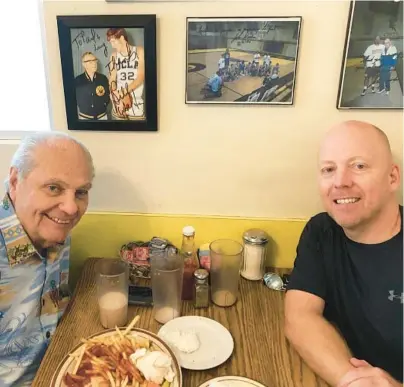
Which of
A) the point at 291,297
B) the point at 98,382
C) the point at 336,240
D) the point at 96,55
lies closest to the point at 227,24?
the point at 96,55

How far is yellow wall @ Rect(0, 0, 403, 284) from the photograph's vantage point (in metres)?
1.22

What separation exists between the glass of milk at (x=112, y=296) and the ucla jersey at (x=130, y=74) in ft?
1.77

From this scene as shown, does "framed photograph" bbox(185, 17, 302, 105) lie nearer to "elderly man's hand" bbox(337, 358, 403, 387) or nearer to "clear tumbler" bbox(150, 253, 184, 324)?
"clear tumbler" bbox(150, 253, 184, 324)

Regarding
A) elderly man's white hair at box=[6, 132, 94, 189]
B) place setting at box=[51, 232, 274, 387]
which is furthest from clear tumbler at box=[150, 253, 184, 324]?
elderly man's white hair at box=[6, 132, 94, 189]

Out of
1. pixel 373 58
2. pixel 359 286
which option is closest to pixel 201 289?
pixel 359 286

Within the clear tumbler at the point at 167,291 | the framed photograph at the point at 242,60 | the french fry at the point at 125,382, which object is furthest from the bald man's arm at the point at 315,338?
the framed photograph at the point at 242,60

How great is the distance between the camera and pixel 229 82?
1.26 meters

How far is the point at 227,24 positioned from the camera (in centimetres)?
120

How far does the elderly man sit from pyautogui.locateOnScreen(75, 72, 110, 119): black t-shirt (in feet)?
0.85

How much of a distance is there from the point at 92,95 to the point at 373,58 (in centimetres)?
91

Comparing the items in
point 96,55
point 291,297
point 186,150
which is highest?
point 96,55

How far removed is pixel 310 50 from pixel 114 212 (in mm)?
895

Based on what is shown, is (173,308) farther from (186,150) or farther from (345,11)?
(345,11)

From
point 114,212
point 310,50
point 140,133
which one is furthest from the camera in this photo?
Result: point 114,212
